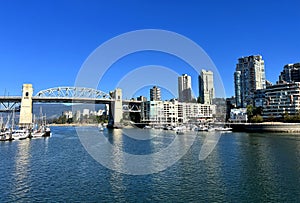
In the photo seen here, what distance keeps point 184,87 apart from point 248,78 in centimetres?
3666

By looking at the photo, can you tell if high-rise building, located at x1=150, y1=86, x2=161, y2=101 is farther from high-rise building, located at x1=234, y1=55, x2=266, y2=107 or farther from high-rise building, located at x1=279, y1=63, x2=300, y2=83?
high-rise building, located at x1=279, y1=63, x2=300, y2=83

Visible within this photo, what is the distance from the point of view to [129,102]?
83625mm

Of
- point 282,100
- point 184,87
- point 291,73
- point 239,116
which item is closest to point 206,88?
point 184,87

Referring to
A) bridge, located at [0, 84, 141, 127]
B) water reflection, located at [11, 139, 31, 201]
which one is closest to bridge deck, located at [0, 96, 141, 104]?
bridge, located at [0, 84, 141, 127]

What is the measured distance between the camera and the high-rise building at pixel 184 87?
115 meters

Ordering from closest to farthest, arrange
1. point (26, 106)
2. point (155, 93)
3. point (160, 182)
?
point (160, 182)
point (26, 106)
point (155, 93)

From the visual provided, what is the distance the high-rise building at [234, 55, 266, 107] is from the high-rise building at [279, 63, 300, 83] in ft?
23.5

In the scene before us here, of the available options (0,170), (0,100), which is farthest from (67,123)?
(0,170)

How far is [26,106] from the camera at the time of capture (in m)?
60.7

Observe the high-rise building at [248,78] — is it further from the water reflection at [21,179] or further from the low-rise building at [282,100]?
the water reflection at [21,179]

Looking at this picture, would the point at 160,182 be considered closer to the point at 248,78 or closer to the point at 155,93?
the point at 248,78

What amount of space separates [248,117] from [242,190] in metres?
59.8

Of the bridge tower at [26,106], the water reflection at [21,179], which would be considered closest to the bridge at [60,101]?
the bridge tower at [26,106]

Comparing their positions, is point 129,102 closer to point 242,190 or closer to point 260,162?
point 260,162
